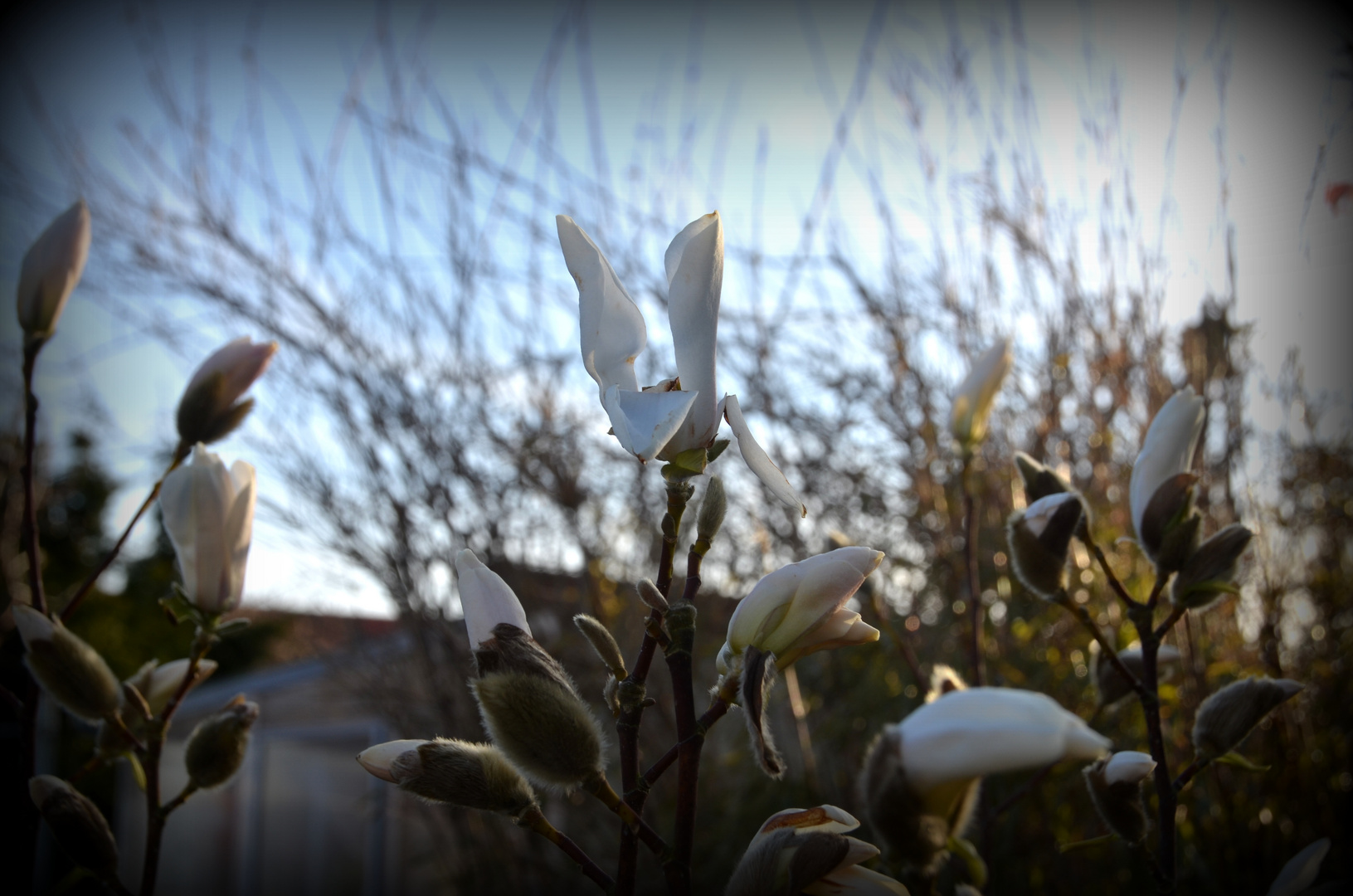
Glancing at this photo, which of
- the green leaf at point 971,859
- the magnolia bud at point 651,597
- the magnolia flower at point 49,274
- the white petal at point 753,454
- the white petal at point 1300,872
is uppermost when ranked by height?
the magnolia flower at point 49,274

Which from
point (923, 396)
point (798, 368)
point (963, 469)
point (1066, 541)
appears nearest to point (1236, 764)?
point (1066, 541)

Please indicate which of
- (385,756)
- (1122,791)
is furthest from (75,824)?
(1122,791)

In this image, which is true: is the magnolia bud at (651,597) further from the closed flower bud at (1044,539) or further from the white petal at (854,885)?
the closed flower bud at (1044,539)

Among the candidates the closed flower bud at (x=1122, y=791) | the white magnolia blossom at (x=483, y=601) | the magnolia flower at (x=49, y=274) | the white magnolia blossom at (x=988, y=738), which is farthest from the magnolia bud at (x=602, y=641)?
the magnolia flower at (x=49, y=274)

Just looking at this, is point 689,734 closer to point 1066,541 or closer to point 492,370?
point 1066,541

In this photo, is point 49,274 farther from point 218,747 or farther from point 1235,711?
point 1235,711

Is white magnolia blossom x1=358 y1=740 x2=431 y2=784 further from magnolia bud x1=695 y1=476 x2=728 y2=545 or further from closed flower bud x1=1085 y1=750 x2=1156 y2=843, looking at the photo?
closed flower bud x1=1085 y1=750 x2=1156 y2=843
